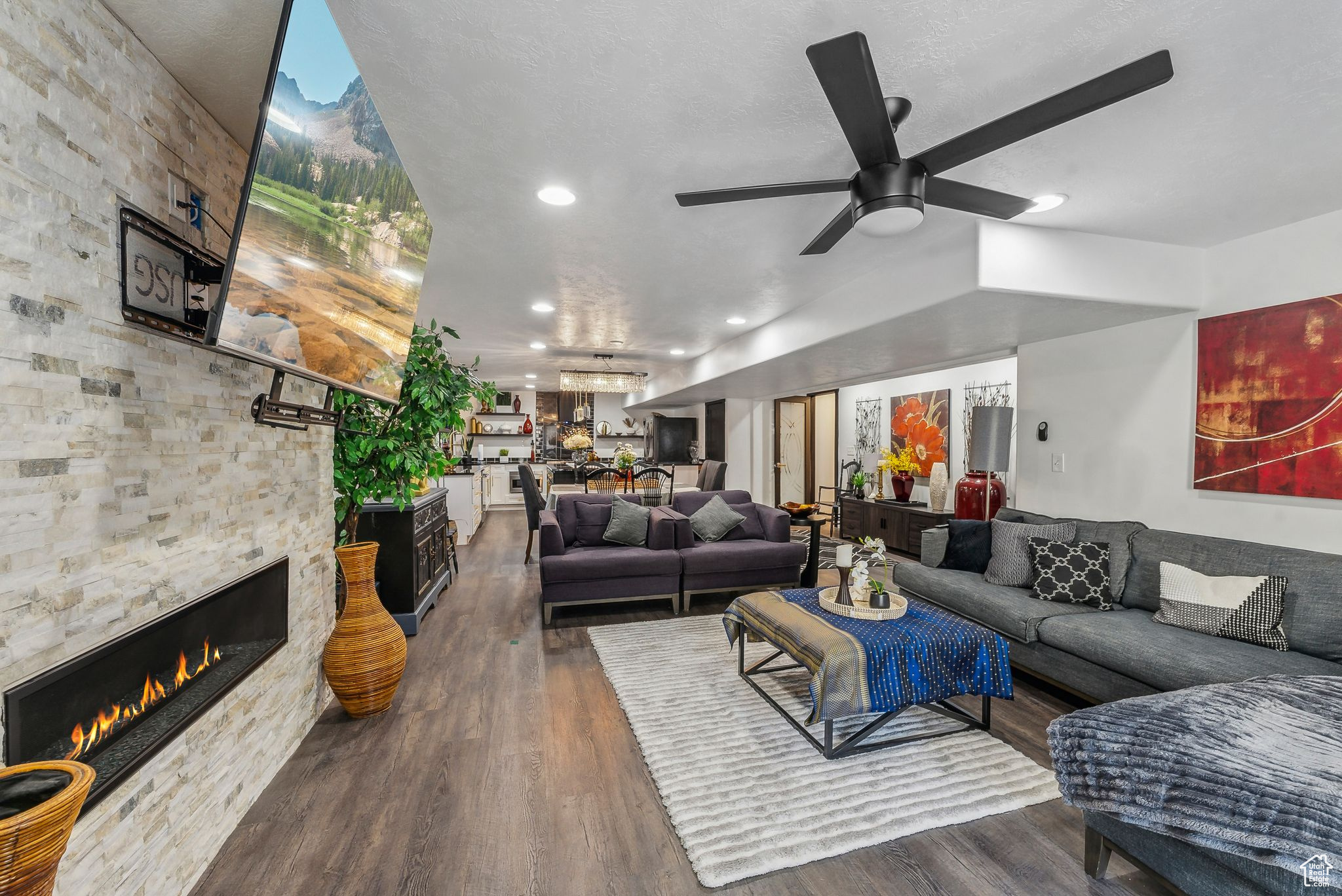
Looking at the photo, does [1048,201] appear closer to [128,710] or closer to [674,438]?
[128,710]

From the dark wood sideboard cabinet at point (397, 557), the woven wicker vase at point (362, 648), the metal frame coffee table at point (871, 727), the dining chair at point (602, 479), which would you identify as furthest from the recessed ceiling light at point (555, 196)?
the dining chair at point (602, 479)

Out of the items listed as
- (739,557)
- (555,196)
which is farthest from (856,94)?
(739,557)

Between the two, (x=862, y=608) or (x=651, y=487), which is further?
(x=651, y=487)

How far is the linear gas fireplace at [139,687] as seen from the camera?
1.15 m

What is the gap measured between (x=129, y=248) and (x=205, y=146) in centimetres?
69

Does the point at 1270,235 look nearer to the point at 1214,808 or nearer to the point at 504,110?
the point at 1214,808

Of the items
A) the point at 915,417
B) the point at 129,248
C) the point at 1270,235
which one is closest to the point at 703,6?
the point at 129,248

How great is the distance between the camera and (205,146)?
1.85 metres

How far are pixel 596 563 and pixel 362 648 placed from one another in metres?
1.79

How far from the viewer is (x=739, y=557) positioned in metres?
4.52

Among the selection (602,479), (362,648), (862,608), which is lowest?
(362,648)

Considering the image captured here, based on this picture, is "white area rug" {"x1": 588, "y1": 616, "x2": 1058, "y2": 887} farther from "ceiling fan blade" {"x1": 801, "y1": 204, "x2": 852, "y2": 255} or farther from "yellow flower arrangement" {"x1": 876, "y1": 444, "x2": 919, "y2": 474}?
"yellow flower arrangement" {"x1": 876, "y1": 444, "x2": 919, "y2": 474}

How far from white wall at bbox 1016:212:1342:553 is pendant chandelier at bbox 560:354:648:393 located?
4807 mm

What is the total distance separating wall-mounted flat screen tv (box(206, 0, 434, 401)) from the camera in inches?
51.8
